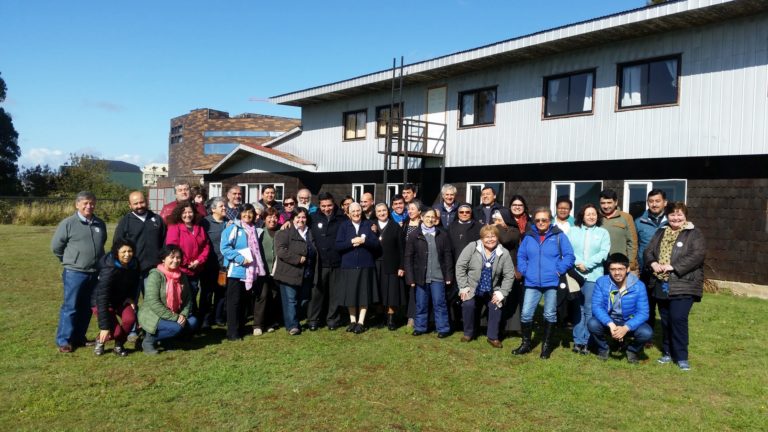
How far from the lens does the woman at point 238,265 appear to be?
670 cm

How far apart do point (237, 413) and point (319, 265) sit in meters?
3.09

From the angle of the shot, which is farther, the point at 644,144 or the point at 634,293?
the point at 644,144

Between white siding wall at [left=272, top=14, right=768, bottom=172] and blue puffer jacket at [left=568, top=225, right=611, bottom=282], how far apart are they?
21.6 feet

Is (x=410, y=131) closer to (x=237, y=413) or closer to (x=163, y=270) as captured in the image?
(x=163, y=270)

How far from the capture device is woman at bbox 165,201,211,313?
651 centimetres

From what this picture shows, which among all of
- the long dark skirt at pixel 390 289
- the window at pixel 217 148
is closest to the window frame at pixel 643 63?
the long dark skirt at pixel 390 289

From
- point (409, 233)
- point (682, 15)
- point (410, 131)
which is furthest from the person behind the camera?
point (410, 131)

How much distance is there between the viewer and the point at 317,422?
4.23 metres

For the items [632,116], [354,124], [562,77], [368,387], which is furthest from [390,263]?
[354,124]

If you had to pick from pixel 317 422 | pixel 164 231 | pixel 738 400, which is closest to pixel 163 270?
pixel 164 231

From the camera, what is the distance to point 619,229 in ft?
20.6

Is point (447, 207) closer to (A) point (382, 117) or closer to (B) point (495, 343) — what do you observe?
(B) point (495, 343)

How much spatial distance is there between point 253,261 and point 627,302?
4262 mm

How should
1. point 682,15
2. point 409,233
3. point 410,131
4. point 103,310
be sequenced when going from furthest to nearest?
point 410,131, point 682,15, point 409,233, point 103,310
